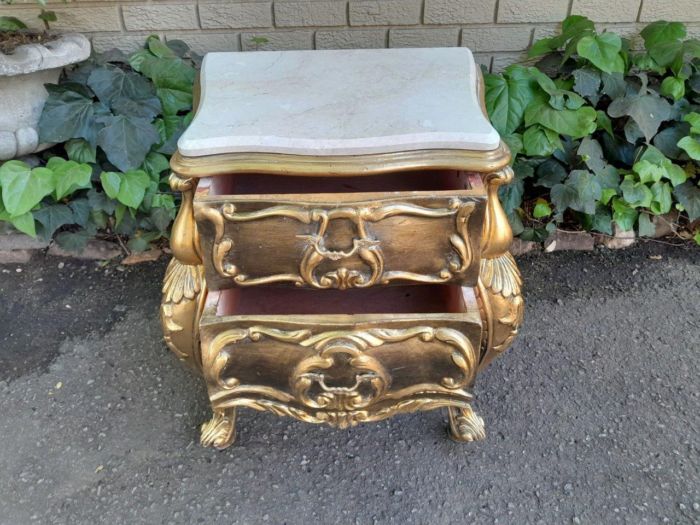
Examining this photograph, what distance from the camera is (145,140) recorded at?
158 cm

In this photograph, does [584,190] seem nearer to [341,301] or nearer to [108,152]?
[341,301]

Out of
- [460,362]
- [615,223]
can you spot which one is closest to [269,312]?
[460,362]

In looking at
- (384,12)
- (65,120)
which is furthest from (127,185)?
(384,12)

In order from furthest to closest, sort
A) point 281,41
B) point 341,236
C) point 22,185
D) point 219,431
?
1. point 281,41
2. point 22,185
3. point 219,431
4. point 341,236

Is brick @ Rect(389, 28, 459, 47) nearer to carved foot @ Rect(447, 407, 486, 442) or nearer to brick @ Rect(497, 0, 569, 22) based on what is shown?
brick @ Rect(497, 0, 569, 22)

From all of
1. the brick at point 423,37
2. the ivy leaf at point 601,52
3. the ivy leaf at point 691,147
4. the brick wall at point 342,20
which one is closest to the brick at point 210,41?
the brick wall at point 342,20

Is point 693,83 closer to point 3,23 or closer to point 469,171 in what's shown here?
point 469,171

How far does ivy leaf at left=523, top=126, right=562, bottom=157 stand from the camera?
1624 millimetres

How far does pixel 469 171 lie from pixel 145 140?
0.96 metres

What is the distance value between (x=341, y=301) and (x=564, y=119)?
2.69 feet

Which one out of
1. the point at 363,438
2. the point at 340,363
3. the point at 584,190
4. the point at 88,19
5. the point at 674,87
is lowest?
the point at 363,438

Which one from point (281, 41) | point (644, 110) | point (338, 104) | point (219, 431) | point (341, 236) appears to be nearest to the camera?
point (341, 236)

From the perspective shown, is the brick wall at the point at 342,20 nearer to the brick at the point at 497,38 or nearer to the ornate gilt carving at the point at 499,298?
the brick at the point at 497,38

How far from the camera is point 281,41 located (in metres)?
1.75
